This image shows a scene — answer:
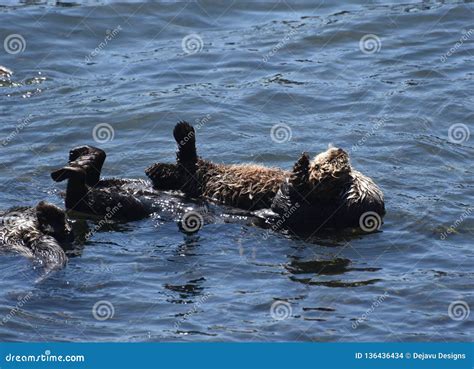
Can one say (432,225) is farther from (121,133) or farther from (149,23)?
(149,23)

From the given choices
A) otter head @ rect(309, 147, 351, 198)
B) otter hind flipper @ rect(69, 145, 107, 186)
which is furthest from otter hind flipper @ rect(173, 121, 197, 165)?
otter head @ rect(309, 147, 351, 198)

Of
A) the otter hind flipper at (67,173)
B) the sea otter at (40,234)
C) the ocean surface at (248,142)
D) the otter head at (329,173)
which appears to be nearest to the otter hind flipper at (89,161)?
the otter hind flipper at (67,173)

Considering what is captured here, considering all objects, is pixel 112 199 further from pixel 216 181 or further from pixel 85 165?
pixel 216 181

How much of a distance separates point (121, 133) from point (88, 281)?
13.6 ft

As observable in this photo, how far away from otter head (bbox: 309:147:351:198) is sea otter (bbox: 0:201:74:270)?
2.21 metres

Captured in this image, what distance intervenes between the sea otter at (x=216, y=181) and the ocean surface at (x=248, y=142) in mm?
312

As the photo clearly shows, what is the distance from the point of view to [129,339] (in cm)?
748

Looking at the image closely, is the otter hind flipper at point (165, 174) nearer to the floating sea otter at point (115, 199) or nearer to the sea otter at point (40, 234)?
the floating sea otter at point (115, 199)

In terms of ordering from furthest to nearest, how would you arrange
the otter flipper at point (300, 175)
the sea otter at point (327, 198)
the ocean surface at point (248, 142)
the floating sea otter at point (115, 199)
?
the floating sea otter at point (115, 199)
the sea otter at point (327, 198)
the otter flipper at point (300, 175)
the ocean surface at point (248, 142)

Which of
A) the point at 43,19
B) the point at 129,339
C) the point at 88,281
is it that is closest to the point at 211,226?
the point at 88,281

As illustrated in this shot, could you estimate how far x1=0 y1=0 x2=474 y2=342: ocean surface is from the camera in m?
7.94

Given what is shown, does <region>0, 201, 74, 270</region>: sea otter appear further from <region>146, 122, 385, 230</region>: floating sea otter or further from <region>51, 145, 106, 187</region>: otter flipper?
<region>146, 122, 385, 230</region>: floating sea otter

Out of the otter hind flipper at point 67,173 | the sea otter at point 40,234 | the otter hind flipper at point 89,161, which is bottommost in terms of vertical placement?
the sea otter at point 40,234

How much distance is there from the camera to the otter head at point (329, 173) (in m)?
9.28
